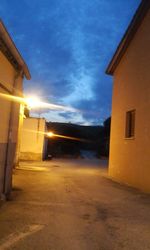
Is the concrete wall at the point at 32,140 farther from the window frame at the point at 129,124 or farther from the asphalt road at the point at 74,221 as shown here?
the asphalt road at the point at 74,221

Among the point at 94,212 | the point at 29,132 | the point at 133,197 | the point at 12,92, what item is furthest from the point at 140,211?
the point at 29,132

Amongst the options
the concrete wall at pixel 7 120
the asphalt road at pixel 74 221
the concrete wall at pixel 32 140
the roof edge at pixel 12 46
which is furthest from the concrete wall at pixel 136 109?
the concrete wall at pixel 32 140

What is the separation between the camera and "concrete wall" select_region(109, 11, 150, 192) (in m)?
10.6

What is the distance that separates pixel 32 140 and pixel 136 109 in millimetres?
15742

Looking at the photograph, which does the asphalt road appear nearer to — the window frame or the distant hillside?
the window frame

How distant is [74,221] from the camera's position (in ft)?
19.4

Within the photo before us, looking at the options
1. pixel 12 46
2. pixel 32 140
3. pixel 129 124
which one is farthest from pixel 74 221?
pixel 32 140

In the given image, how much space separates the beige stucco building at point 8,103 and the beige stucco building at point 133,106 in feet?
15.0

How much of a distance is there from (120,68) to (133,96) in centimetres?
305

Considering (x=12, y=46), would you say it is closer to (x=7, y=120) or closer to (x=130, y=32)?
(x=7, y=120)

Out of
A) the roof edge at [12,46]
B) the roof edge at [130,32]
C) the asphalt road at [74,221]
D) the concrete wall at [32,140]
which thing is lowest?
the asphalt road at [74,221]

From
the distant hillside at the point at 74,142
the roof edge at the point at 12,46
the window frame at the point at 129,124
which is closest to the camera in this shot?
the roof edge at the point at 12,46

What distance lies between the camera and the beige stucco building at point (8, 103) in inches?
274

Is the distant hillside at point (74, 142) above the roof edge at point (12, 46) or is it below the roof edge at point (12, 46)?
below
